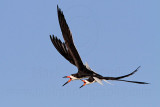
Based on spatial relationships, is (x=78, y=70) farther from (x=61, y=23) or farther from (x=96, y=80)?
(x=61, y=23)

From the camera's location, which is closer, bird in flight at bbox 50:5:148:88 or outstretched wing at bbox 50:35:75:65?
bird in flight at bbox 50:5:148:88

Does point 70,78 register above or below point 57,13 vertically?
below

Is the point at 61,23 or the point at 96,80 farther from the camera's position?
the point at 96,80

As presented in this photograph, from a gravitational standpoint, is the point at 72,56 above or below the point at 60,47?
below

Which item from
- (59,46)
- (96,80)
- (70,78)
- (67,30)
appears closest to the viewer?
(67,30)

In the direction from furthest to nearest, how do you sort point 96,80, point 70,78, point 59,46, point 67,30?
point 59,46 → point 70,78 → point 96,80 → point 67,30

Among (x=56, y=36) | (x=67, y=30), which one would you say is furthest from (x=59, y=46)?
(x=67, y=30)

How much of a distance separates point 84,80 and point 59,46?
2.50 metres

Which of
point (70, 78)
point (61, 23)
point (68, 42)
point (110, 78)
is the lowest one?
point (110, 78)

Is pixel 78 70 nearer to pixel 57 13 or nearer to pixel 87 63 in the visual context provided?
pixel 87 63

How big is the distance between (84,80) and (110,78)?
1.53m

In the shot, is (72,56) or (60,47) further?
(60,47)

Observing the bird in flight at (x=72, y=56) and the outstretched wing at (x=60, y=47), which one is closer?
the bird in flight at (x=72, y=56)

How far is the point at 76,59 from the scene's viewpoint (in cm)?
1255
